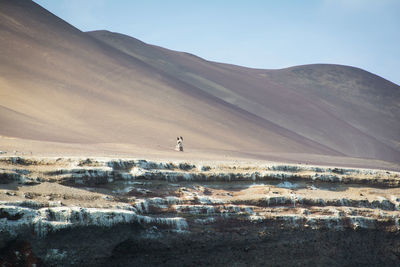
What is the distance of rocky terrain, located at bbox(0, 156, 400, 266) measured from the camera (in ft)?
40.2

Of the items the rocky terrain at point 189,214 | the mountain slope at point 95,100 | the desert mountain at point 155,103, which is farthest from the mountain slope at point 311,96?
the rocky terrain at point 189,214

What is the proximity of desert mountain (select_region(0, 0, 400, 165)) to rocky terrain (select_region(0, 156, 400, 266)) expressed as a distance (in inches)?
433

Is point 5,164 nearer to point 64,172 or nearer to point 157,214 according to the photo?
point 64,172

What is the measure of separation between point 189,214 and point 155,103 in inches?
1205

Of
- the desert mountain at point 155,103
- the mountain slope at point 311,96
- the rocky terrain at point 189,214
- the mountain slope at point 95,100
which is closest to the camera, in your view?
the rocky terrain at point 189,214

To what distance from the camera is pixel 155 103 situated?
147 feet

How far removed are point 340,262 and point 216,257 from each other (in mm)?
4815

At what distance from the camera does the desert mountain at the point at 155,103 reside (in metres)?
34.7

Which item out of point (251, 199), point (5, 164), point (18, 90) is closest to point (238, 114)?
point (18, 90)

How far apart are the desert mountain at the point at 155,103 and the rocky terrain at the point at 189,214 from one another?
36.1ft

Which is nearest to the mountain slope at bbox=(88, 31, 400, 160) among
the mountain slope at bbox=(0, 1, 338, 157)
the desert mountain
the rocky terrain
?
the desert mountain

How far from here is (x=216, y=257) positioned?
14.6 m

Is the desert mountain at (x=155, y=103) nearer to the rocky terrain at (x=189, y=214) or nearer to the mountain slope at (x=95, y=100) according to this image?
the mountain slope at (x=95, y=100)

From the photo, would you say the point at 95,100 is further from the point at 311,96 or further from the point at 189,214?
the point at 311,96
